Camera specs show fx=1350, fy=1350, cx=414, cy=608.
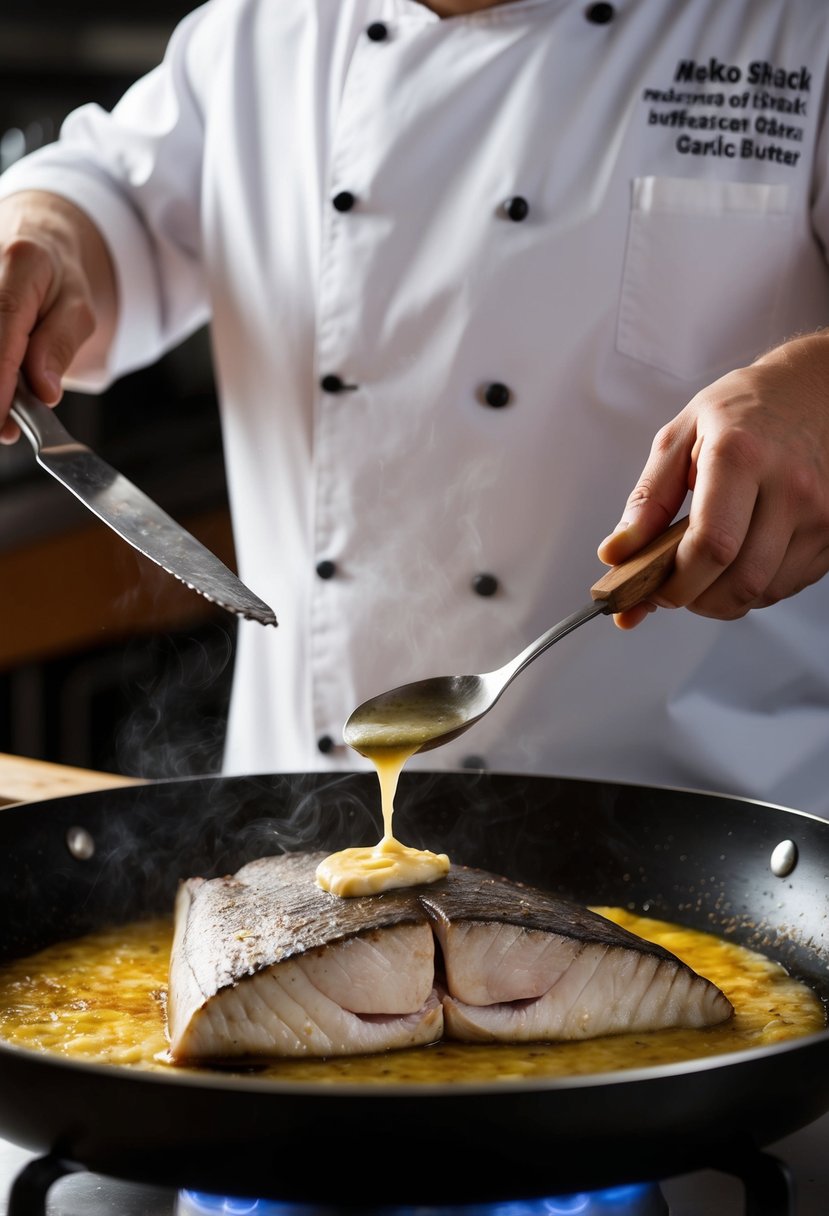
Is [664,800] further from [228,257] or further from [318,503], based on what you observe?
[228,257]

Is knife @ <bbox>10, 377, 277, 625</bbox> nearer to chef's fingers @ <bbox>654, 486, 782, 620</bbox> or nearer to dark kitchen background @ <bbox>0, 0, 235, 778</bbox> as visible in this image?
chef's fingers @ <bbox>654, 486, 782, 620</bbox>

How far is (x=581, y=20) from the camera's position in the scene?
1815 mm

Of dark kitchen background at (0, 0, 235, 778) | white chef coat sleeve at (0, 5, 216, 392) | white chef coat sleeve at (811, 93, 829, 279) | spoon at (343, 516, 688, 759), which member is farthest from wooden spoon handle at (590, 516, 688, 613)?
dark kitchen background at (0, 0, 235, 778)

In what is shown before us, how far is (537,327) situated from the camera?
1788mm

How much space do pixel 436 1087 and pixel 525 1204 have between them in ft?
0.70

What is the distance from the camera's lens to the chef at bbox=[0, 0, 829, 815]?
1746mm

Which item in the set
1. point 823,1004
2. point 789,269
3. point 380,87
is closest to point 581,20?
point 380,87

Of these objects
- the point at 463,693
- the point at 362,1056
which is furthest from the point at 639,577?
the point at 362,1056

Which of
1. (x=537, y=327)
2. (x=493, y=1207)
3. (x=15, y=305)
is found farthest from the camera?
(x=537, y=327)

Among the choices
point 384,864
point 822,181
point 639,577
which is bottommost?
point 384,864

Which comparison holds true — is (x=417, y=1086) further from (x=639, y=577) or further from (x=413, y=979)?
(x=639, y=577)

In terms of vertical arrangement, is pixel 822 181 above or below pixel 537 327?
above

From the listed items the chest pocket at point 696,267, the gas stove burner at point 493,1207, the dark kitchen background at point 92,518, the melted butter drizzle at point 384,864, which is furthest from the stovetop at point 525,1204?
the dark kitchen background at point 92,518

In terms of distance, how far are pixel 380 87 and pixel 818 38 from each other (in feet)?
1.94
